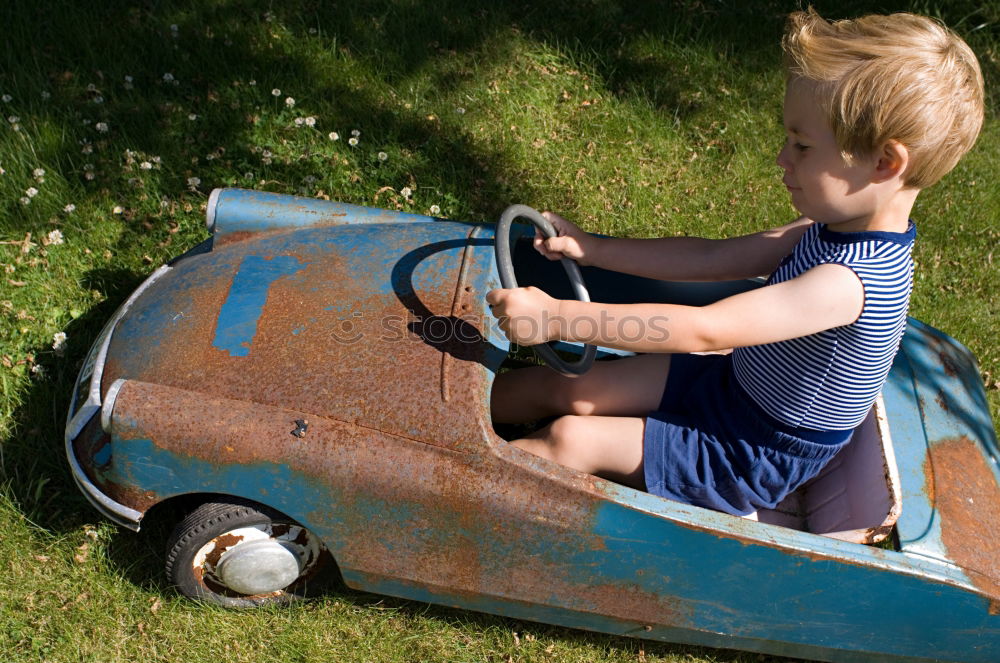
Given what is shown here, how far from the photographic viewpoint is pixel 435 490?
6.92 feet

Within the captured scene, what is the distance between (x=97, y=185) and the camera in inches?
143

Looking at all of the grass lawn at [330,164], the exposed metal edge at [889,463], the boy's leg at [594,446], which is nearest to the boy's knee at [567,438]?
the boy's leg at [594,446]

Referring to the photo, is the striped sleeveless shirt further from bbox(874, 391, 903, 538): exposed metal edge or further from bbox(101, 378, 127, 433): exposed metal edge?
bbox(101, 378, 127, 433): exposed metal edge

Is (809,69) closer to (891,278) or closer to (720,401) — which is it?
(891,278)

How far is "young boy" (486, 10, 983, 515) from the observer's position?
1941mm

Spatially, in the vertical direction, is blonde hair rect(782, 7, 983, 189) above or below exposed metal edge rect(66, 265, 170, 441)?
above

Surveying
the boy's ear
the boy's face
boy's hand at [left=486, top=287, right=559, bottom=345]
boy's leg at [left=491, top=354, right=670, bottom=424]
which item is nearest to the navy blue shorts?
boy's leg at [left=491, top=354, right=670, bottom=424]

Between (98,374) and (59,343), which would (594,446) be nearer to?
(98,374)

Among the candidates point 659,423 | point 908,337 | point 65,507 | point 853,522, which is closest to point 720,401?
point 659,423

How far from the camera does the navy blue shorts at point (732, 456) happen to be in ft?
7.80

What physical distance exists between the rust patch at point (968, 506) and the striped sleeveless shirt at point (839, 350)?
29 centimetres

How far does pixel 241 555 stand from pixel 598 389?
1.07 meters

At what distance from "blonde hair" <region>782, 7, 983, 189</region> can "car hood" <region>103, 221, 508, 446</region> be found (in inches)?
37.5

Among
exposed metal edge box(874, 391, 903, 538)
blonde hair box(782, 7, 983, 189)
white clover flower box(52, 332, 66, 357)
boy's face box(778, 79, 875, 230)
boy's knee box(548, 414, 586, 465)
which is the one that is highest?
blonde hair box(782, 7, 983, 189)
